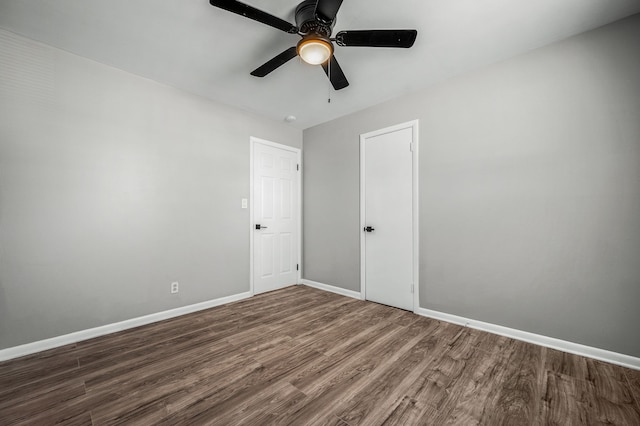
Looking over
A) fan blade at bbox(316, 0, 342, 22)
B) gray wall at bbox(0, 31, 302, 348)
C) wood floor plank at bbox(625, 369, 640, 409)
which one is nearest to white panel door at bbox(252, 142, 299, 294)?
gray wall at bbox(0, 31, 302, 348)

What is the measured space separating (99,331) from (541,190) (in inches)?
174

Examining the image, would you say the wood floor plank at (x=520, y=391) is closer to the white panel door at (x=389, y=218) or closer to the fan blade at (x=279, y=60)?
the white panel door at (x=389, y=218)

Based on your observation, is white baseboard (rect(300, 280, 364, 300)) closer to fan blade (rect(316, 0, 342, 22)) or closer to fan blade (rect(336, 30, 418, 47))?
fan blade (rect(336, 30, 418, 47))

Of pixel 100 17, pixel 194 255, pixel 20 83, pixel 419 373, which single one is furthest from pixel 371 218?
pixel 20 83

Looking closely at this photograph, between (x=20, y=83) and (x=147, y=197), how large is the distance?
133cm

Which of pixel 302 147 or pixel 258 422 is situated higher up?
pixel 302 147

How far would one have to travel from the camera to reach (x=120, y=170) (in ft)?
8.85

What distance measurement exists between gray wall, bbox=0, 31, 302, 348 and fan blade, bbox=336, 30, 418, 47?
2.25m

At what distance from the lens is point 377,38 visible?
1.83 metres

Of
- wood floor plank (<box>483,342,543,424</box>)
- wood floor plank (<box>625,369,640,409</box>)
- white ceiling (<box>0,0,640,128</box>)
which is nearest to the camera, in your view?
wood floor plank (<box>483,342,543,424</box>)

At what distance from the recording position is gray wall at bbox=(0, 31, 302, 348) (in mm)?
2189

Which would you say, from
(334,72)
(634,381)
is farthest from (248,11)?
(634,381)

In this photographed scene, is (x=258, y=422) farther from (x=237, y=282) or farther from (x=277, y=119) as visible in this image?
(x=277, y=119)

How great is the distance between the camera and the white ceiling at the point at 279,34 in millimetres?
1908
